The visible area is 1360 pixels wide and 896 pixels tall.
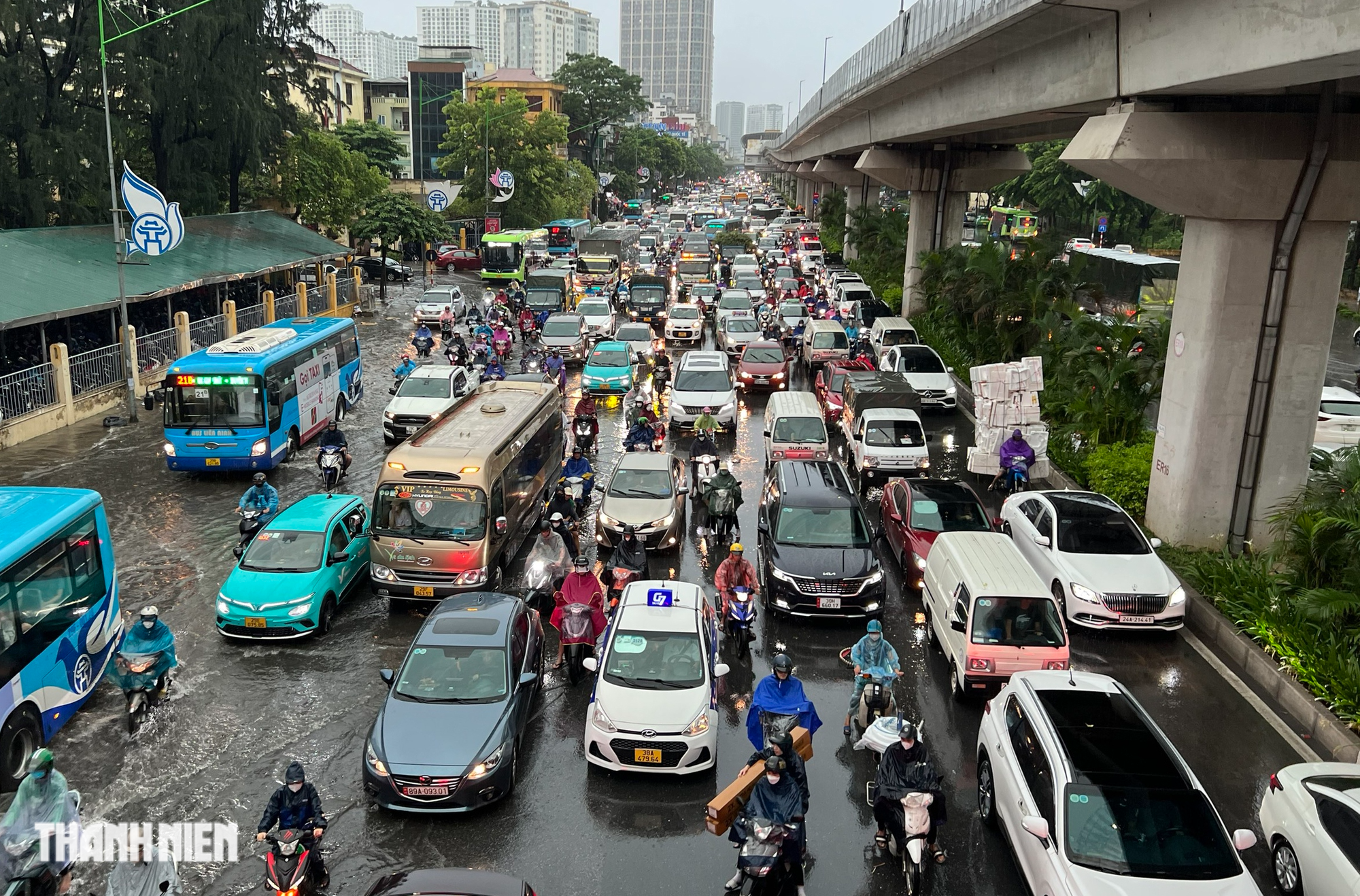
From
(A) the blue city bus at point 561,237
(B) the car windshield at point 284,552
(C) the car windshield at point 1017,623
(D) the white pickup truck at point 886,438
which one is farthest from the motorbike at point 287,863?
(A) the blue city bus at point 561,237

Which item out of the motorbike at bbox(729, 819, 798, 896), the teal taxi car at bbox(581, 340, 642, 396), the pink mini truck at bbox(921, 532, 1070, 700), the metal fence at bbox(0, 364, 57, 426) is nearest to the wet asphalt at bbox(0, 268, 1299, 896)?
the pink mini truck at bbox(921, 532, 1070, 700)

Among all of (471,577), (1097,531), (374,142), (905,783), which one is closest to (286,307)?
(471,577)

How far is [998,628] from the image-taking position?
1244 centimetres

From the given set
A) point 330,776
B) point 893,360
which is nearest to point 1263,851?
point 330,776

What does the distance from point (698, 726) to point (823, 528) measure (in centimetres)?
554

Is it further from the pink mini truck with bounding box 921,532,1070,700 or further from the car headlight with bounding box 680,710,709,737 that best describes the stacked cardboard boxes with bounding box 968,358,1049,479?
the car headlight with bounding box 680,710,709,737

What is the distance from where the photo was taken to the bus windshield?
21438 millimetres

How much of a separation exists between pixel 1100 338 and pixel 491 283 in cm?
4189

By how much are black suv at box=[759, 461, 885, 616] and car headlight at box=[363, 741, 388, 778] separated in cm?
646

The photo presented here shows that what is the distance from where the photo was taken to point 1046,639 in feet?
40.6

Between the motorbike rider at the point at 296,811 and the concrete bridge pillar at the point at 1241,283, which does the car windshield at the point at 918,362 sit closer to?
the concrete bridge pillar at the point at 1241,283

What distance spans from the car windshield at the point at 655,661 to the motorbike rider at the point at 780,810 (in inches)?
95.7

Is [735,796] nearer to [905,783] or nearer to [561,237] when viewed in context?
[905,783]

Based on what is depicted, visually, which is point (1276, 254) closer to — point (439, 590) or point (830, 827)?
point (830, 827)
